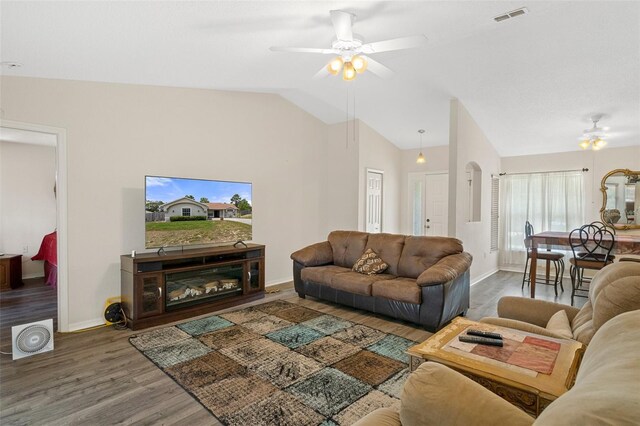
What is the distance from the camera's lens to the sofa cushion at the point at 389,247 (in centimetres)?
418

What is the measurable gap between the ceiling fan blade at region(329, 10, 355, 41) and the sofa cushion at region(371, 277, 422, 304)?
7.88 feet

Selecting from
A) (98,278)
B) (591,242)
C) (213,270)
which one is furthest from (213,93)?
(591,242)

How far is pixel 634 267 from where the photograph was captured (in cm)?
176

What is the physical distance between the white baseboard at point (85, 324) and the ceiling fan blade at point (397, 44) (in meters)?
3.79

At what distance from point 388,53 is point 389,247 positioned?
2300 millimetres

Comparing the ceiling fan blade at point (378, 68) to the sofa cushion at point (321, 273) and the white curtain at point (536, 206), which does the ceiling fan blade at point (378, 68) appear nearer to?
the sofa cushion at point (321, 273)

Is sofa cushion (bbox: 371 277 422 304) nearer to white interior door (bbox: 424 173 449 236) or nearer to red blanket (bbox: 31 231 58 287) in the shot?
white interior door (bbox: 424 173 449 236)

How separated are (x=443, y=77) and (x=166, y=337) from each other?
4277mm

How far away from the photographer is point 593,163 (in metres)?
5.80

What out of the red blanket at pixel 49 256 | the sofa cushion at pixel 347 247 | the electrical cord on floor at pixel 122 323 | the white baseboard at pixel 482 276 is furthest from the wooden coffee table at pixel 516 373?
the red blanket at pixel 49 256

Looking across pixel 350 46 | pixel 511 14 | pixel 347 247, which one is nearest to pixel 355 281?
pixel 347 247

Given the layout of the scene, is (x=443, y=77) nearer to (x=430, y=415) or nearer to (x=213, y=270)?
(x=213, y=270)

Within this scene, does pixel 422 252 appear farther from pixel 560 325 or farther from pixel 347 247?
pixel 560 325

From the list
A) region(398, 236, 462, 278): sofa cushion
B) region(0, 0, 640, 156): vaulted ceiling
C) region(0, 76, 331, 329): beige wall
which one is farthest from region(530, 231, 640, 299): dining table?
region(0, 76, 331, 329): beige wall
